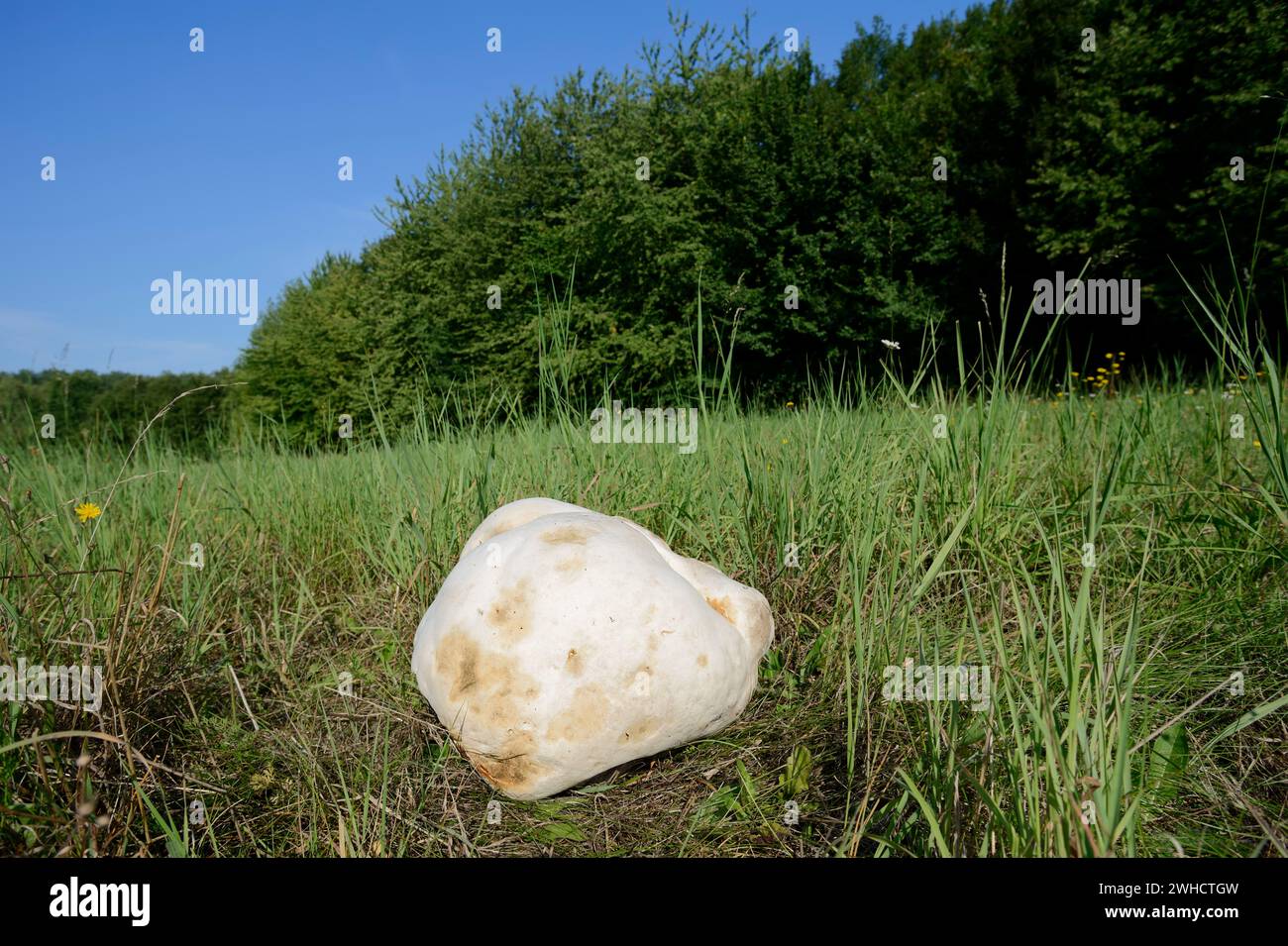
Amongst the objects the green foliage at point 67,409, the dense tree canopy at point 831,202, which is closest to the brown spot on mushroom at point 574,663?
the green foliage at point 67,409

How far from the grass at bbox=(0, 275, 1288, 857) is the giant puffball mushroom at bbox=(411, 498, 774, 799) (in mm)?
146

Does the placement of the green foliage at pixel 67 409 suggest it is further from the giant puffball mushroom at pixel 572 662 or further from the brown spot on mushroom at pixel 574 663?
the brown spot on mushroom at pixel 574 663

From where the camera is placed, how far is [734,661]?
1779 mm

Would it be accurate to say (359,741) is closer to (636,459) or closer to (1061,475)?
(636,459)

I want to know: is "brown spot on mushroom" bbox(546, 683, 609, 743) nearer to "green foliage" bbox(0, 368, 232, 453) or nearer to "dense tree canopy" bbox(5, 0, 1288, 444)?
"green foliage" bbox(0, 368, 232, 453)

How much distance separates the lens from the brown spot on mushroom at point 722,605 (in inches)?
75.5

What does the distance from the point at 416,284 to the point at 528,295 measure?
440 centimetres

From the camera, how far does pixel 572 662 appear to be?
5.42ft

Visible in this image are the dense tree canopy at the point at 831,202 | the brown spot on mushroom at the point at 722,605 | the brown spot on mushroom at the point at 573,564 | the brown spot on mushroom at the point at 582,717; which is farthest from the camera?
the dense tree canopy at the point at 831,202

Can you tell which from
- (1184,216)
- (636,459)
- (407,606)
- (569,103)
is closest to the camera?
(407,606)

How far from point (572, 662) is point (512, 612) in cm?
19

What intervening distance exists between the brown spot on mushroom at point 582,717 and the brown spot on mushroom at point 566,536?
365 millimetres

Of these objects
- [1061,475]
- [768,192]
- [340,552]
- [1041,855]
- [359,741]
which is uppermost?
[768,192]
